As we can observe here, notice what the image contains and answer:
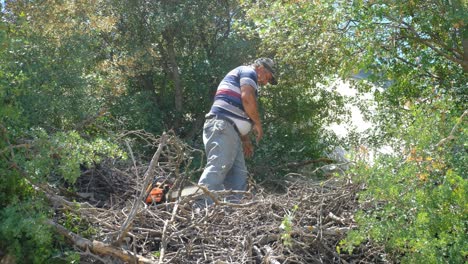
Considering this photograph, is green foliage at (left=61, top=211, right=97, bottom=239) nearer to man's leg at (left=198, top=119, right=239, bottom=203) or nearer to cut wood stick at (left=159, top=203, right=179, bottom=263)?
cut wood stick at (left=159, top=203, right=179, bottom=263)

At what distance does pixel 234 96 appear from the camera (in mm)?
7441

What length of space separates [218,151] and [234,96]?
61 cm

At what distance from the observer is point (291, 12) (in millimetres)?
9117

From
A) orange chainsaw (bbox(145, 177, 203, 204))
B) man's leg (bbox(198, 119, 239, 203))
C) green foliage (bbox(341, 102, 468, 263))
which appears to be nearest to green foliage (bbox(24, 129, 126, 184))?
orange chainsaw (bbox(145, 177, 203, 204))

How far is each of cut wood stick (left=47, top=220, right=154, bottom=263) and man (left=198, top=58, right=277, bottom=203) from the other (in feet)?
5.23

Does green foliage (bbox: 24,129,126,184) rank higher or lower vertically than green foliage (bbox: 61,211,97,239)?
higher

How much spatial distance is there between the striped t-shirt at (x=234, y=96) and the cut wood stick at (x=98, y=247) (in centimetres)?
220

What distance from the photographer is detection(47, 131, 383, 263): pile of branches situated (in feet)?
18.2

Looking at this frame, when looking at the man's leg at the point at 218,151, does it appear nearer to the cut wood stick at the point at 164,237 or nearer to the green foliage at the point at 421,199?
the cut wood stick at the point at 164,237

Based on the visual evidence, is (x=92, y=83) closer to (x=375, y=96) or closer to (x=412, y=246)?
(x=375, y=96)

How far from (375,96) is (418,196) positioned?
18.1 ft

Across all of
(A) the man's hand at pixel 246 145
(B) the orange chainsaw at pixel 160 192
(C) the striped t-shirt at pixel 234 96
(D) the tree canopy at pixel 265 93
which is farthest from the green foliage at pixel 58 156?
(A) the man's hand at pixel 246 145

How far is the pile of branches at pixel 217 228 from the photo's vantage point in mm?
5547

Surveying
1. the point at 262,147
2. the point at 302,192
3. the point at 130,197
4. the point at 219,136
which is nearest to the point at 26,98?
the point at 130,197
